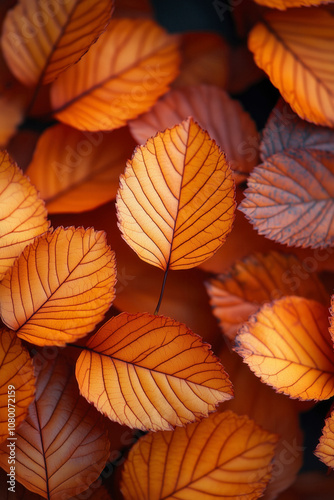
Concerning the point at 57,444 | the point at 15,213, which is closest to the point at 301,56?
the point at 15,213

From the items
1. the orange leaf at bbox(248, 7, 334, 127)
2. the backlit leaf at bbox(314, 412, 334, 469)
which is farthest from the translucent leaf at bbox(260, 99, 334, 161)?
the backlit leaf at bbox(314, 412, 334, 469)

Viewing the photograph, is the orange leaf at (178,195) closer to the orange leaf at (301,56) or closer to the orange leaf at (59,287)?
the orange leaf at (59,287)

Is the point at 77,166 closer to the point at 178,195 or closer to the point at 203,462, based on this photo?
the point at 178,195

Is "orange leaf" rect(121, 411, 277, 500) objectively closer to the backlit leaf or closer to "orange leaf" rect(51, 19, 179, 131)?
the backlit leaf

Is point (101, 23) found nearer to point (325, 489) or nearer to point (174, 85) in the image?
point (174, 85)

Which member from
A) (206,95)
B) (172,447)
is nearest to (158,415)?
(172,447)
